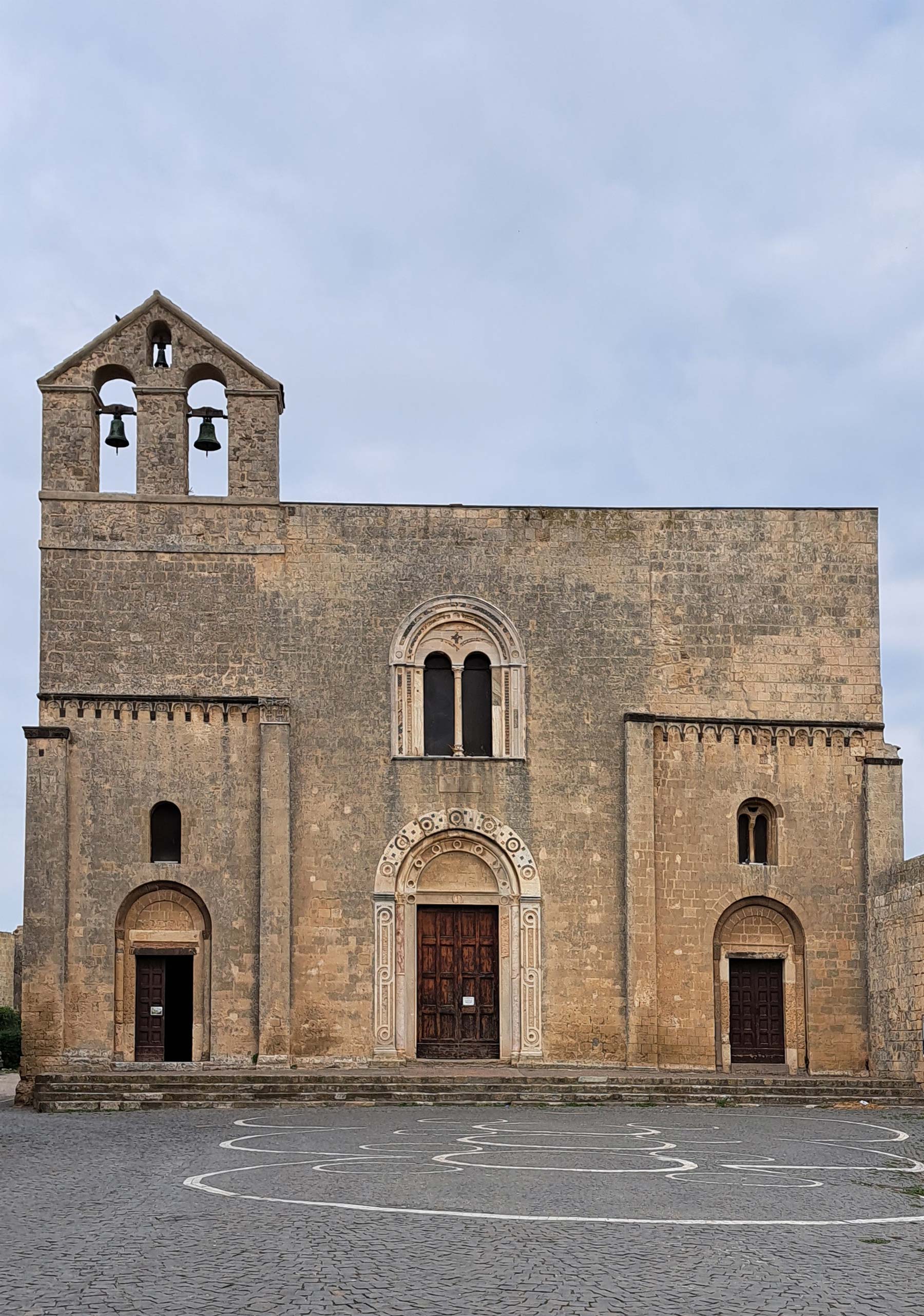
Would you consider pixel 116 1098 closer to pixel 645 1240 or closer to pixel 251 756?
pixel 251 756

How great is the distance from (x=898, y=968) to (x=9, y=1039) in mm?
24490

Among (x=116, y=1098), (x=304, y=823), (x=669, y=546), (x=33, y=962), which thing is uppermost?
(x=669, y=546)

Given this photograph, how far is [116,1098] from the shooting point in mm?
23781

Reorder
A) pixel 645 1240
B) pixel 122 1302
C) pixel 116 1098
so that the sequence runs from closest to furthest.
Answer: pixel 122 1302, pixel 645 1240, pixel 116 1098

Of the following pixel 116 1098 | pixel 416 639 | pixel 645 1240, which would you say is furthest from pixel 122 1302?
pixel 416 639

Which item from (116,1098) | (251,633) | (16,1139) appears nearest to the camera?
(16,1139)

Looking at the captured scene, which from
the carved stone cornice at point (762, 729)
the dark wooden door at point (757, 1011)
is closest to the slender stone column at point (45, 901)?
the carved stone cornice at point (762, 729)

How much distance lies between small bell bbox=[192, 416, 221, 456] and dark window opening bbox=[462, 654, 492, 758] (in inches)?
243

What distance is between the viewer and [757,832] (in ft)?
95.6

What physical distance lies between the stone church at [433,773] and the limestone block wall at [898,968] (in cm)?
13

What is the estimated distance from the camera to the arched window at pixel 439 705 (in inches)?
1137

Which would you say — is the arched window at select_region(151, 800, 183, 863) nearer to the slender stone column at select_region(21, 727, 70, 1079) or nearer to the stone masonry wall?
the stone masonry wall

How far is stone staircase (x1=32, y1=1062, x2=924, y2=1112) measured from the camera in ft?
78.3

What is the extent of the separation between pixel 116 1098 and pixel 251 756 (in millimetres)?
6659
